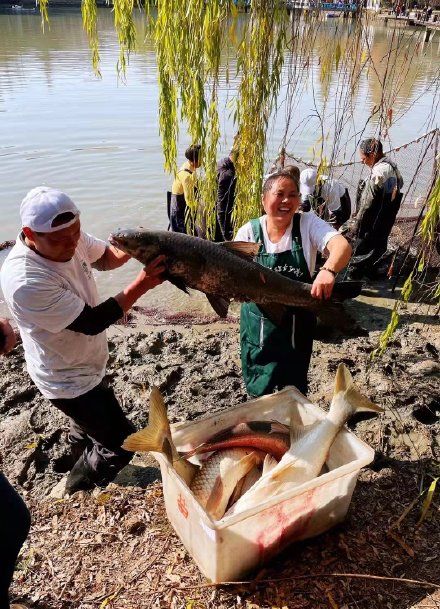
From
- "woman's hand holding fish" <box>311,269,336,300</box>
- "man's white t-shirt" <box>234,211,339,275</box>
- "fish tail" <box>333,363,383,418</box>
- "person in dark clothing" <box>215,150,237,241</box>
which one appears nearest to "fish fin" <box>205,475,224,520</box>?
"fish tail" <box>333,363,383,418</box>

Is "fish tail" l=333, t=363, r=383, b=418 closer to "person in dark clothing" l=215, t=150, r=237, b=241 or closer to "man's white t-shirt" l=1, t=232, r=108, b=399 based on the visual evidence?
"man's white t-shirt" l=1, t=232, r=108, b=399

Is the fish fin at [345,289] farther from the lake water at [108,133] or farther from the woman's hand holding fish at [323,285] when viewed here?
the lake water at [108,133]

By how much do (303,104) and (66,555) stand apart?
1850 centimetres

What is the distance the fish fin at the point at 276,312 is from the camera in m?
3.62

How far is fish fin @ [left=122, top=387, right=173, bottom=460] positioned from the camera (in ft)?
9.75

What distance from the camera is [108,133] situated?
57.1 feet

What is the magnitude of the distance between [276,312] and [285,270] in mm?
349

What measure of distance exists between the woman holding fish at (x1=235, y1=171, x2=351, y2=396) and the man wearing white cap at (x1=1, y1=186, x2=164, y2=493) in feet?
3.05

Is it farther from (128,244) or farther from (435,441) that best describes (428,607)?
(128,244)

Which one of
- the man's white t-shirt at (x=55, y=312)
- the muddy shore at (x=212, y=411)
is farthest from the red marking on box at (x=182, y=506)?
the man's white t-shirt at (x=55, y=312)

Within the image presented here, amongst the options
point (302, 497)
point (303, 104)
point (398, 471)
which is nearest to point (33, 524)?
point (302, 497)

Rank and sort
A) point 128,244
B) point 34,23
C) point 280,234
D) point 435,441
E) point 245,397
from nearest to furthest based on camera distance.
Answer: point 128,244 → point 280,234 → point 435,441 → point 245,397 → point 34,23

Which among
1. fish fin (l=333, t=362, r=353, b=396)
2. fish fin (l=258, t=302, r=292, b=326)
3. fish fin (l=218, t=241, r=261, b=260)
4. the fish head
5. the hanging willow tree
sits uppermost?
the hanging willow tree

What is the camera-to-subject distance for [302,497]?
2871 mm
